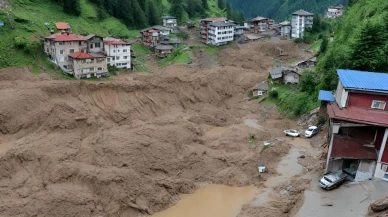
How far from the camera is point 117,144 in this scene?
29391 millimetres

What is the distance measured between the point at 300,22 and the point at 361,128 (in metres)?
60.2

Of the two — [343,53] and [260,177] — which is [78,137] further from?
[343,53]

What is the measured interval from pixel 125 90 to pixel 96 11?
121ft

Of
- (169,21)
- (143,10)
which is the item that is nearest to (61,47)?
(143,10)

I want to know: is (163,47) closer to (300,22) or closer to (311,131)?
(300,22)

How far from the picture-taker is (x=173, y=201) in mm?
25688

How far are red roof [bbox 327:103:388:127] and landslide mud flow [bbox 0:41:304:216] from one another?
8836mm

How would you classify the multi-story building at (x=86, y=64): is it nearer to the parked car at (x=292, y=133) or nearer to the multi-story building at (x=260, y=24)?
the parked car at (x=292, y=133)

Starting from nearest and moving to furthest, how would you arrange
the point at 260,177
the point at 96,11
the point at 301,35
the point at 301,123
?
the point at 260,177 → the point at 301,123 → the point at 96,11 → the point at 301,35

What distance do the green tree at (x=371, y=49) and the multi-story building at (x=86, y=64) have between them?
107 ft

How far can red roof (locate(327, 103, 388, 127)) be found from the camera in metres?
21.9

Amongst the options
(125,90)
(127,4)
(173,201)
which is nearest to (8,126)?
(125,90)

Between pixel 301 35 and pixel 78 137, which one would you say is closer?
pixel 78 137

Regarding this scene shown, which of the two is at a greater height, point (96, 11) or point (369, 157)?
point (96, 11)
